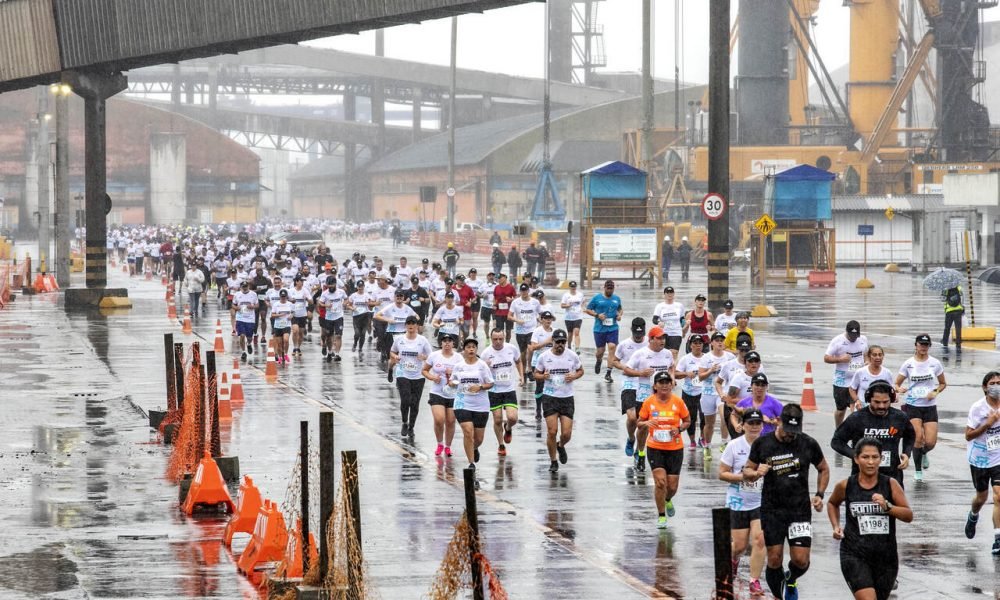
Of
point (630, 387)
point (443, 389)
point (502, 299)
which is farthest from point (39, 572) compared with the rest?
point (502, 299)

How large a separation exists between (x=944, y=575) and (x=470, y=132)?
109274 millimetres

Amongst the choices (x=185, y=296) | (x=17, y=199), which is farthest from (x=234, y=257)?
(x=17, y=199)

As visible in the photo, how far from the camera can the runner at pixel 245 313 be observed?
30875 mm

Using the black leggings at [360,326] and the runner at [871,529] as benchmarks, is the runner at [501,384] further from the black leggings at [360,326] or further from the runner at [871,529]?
the black leggings at [360,326]

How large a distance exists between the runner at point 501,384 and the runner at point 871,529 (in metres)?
8.80

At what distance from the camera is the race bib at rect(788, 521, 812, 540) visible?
11078 mm

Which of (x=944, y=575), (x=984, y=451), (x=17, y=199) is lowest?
(x=944, y=575)

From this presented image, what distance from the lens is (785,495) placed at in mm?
11172

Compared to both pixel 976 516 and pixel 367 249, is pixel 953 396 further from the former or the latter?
pixel 367 249

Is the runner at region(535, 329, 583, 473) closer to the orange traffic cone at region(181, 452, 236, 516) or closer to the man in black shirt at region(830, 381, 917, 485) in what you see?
the orange traffic cone at region(181, 452, 236, 516)

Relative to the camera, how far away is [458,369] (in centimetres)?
1791

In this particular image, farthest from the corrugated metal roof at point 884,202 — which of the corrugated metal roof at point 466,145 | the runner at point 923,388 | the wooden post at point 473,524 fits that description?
the wooden post at point 473,524

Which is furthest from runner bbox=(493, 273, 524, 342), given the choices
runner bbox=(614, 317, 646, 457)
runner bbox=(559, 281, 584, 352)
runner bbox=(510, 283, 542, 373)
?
runner bbox=(614, 317, 646, 457)

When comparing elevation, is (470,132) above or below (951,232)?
above
